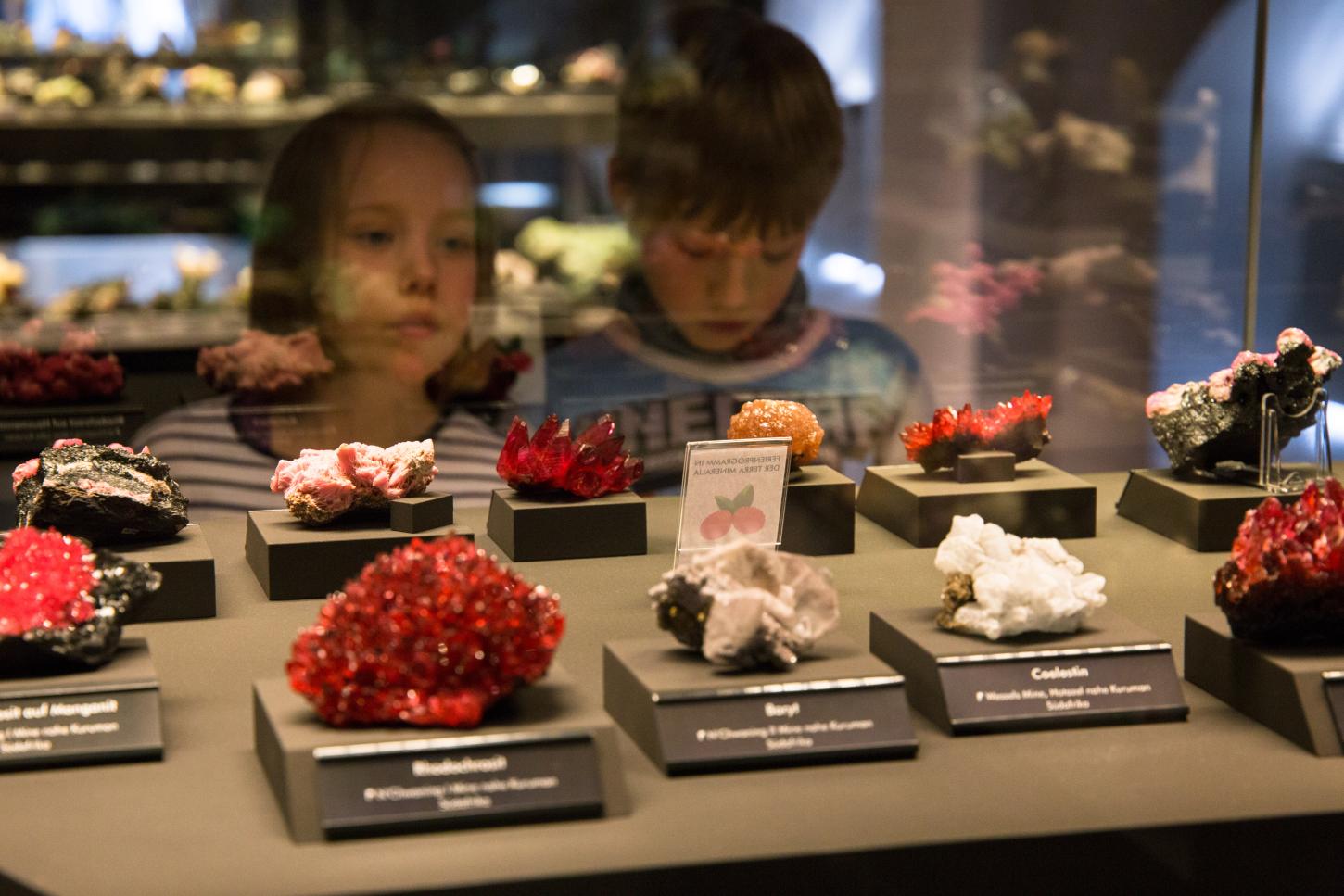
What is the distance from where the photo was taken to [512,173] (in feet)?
13.3

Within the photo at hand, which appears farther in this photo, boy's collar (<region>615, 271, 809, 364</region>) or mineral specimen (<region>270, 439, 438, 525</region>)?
boy's collar (<region>615, 271, 809, 364</region>)

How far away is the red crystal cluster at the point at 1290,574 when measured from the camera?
170 centimetres

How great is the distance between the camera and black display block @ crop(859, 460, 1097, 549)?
8.54ft

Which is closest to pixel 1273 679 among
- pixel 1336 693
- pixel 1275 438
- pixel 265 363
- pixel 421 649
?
pixel 1336 693

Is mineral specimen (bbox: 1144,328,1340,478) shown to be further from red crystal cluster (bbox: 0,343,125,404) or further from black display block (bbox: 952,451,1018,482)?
red crystal cluster (bbox: 0,343,125,404)

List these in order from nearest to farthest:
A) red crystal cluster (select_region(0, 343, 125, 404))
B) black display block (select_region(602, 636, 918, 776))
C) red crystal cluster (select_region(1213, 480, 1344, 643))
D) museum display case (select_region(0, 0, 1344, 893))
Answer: museum display case (select_region(0, 0, 1344, 893)), black display block (select_region(602, 636, 918, 776)), red crystal cluster (select_region(1213, 480, 1344, 643)), red crystal cluster (select_region(0, 343, 125, 404))

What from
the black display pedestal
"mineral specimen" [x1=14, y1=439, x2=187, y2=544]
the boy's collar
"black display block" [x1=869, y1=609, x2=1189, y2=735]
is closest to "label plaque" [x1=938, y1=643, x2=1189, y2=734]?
"black display block" [x1=869, y1=609, x2=1189, y2=735]

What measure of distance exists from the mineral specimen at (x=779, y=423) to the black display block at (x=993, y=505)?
0.18 metres

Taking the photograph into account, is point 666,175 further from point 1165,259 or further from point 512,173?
point 1165,259

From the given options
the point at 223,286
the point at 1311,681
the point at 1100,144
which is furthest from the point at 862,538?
the point at 1100,144

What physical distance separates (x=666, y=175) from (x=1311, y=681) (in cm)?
276

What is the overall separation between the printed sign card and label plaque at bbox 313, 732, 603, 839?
0.73 meters

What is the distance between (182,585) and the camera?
85.1 inches

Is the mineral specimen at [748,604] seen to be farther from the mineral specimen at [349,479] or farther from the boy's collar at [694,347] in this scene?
the boy's collar at [694,347]
